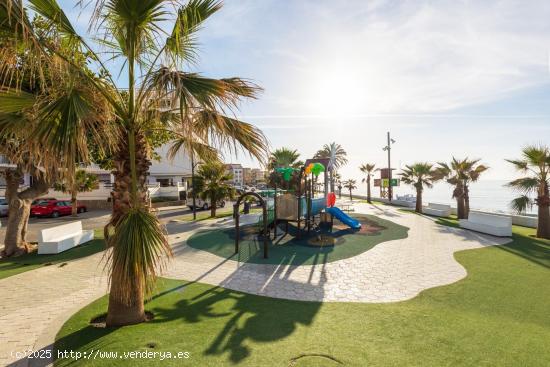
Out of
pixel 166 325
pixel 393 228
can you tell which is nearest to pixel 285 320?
pixel 166 325

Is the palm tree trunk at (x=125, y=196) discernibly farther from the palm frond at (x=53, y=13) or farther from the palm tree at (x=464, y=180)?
the palm tree at (x=464, y=180)

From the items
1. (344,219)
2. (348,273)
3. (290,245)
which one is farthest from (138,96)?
(344,219)

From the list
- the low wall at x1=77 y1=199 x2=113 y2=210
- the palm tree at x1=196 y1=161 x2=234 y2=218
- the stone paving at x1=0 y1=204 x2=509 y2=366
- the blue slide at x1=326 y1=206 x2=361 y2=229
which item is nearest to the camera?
the stone paving at x1=0 y1=204 x2=509 y2=366

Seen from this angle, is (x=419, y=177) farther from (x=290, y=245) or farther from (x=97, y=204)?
(x=97, y=204)

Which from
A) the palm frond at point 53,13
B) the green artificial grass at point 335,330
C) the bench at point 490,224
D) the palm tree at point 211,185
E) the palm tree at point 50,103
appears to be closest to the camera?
the palm tree at point 50,103

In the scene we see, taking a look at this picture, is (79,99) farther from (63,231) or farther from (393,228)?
(393,228)

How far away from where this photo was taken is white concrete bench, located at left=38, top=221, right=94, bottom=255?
1182cm

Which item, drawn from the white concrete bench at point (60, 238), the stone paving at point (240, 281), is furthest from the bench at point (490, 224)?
the white concrete bench at point (60, 238)

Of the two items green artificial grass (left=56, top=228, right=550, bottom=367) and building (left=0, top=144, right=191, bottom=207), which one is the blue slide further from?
building (left=0, top=144, right=191, bottom=207)

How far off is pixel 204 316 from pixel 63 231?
10804 mm

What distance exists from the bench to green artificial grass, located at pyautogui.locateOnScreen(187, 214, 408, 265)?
362 centimetres

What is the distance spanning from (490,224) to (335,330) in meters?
14.4

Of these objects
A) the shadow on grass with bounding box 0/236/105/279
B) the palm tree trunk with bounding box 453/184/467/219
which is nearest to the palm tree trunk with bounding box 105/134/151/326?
the shadow on grass with bounding box 0/236/105/279

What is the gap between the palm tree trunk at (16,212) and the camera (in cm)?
1162
